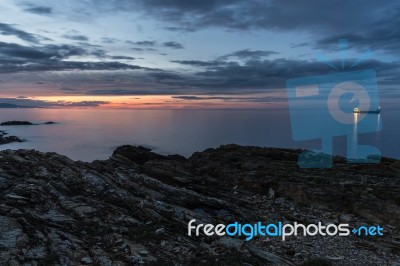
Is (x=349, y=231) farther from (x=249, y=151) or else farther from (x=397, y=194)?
(x=249, y=151)

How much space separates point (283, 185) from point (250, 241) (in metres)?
10.9

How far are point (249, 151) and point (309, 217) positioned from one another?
21.0 meters

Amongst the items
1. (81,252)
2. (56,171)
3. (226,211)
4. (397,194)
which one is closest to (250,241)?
(226,211)

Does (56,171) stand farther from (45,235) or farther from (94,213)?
(45,235)

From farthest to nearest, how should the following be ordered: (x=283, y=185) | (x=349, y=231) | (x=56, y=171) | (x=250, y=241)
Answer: (x=283, y=185) < (x=56, y=171) < (x=349, y=231) < (x=250, y=241)

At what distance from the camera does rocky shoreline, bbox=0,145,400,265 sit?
13.7 meters

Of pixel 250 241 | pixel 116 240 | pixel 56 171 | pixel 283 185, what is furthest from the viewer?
pixel 283 185

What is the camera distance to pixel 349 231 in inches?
714

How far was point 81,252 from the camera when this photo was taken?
13305mm

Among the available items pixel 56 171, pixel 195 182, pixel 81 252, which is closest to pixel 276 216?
pixel 195 182

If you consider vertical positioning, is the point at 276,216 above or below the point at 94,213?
below

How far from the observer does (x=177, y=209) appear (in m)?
19.7

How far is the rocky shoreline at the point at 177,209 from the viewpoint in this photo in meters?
13.7

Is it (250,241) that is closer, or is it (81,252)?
(81,252)
